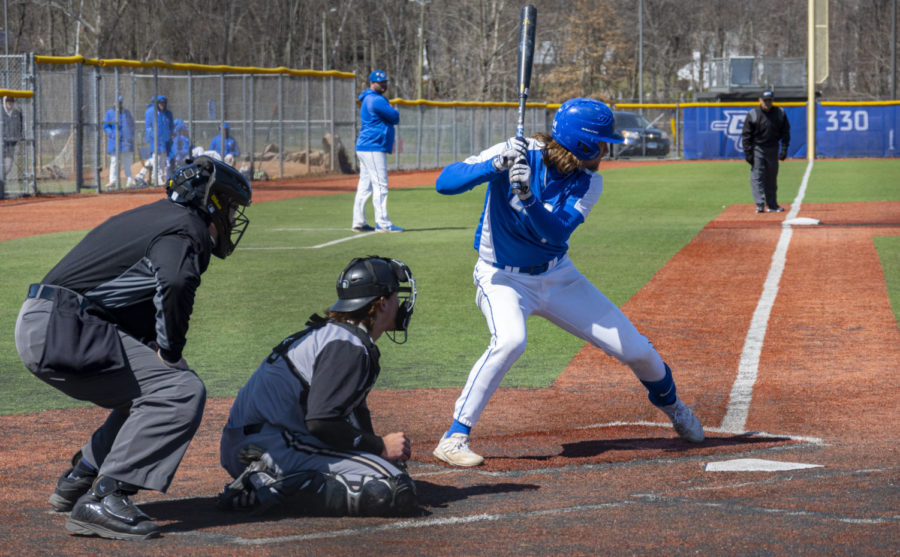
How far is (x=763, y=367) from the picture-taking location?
838 cm

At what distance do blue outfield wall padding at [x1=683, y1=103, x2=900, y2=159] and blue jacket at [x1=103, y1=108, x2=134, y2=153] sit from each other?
26.8 meters

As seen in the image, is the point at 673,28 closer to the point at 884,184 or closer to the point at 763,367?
the point at 884,184

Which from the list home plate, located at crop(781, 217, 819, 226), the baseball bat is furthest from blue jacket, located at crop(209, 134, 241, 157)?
the baseball bat

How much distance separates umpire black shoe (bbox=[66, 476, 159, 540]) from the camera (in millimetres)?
4457

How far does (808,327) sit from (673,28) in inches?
3278

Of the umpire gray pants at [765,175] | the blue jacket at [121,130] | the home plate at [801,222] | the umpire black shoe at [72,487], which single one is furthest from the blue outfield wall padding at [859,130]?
the umpire black shoe at [72,487]

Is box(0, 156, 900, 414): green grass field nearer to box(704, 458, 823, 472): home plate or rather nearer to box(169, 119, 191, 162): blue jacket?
box(704, 458, 823, 472): home plate

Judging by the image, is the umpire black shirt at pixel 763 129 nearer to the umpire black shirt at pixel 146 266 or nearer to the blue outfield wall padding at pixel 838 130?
the umpire black shirt at pixel 146 266

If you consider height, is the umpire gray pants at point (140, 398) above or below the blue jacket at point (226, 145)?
below

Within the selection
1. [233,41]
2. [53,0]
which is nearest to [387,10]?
[233,41]

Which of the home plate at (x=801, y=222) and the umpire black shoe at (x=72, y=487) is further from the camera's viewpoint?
the home plate at (x=801, y=222)

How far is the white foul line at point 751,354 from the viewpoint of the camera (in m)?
6.95

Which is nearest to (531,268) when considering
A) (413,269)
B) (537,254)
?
(537,254)

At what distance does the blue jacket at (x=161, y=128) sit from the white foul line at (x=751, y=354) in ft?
52.1
